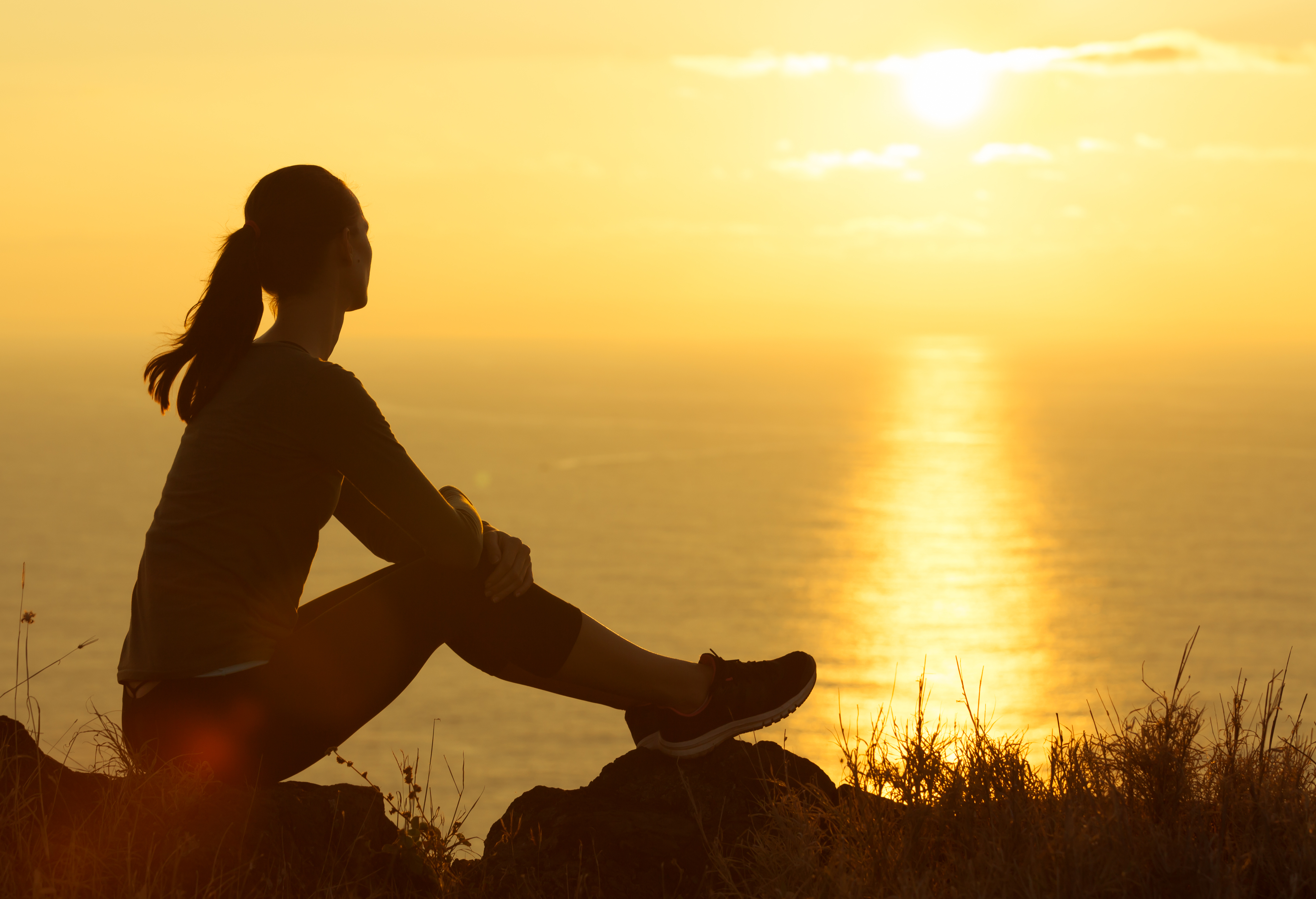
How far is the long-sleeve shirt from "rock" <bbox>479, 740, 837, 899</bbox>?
136cm

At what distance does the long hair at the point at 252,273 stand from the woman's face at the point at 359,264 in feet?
0.19

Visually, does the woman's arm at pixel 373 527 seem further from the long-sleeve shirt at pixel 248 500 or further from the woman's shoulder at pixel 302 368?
the woman's shoulder at pixel 302 368

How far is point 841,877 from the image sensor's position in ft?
10.7

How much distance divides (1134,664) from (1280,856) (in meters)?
131

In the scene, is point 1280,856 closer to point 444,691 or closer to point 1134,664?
point 444,691

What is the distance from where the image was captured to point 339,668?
Result: 11.7ft

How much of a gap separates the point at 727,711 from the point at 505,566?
1209 millimetres

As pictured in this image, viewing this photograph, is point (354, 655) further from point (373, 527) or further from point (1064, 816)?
point (1064, 816)

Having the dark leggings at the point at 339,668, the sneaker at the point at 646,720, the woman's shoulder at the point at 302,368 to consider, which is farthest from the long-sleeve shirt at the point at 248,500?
the sneaker at the point at 646,720

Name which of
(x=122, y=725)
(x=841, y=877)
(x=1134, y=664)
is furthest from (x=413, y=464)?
(x=1134, y=664)

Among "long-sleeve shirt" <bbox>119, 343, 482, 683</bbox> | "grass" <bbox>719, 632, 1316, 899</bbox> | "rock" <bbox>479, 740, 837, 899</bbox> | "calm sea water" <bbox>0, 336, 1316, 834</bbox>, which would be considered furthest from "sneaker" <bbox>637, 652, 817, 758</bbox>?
"calm sea water" <bbox>0, 336, 1316, 834</bbox>

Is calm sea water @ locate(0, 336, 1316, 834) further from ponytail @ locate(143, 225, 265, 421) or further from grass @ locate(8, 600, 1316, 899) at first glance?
ponytail @ locate(143, 225, 265, 421)

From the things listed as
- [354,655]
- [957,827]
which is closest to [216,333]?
[354,655]

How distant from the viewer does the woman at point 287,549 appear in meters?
3.30
